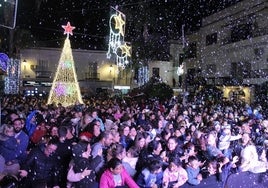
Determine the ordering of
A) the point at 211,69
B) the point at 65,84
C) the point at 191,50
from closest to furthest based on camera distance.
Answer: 1. the point at 65,84
2. the point at 211,69
3. the point at 191,50

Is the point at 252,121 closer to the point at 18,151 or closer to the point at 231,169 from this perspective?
the point at 231,169

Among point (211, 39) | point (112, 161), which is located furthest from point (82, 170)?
point (211, 39)

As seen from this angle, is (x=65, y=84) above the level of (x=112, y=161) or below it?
above

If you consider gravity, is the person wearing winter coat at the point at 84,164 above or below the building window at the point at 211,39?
below

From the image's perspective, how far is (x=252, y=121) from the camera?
466 inches

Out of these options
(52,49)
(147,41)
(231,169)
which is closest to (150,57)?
(147,41)

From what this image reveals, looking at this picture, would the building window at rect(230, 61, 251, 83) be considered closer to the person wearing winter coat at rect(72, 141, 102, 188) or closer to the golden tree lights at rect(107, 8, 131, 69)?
the golden tree lights at rect(107, 8, 131, 69)

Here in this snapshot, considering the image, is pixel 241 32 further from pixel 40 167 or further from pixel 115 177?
pixel 40 167

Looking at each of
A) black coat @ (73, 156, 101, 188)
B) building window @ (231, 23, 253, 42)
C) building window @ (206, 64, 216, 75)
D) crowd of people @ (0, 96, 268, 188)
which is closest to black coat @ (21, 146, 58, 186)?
crowd of people @ (0, 96, 268, 188)

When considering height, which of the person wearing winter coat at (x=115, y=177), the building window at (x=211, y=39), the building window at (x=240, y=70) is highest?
the building window at (x=211, y=39)

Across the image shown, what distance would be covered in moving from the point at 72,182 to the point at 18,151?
171 cm

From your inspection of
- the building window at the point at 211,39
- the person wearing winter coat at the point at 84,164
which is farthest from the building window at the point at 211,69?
the person wearing winter coat at the point at 84,164

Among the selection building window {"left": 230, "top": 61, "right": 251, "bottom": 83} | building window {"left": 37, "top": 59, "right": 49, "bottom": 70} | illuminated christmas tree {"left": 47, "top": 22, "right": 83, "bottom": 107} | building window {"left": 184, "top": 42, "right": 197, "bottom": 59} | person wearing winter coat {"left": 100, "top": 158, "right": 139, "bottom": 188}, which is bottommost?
person wearing winter coat {"left": 100, "top": 158, "right": 139, "bottom": 188}

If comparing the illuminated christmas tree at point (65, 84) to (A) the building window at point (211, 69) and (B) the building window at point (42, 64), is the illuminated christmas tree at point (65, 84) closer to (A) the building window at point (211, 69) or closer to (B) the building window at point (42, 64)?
(A) the building window at point (211, 69)
